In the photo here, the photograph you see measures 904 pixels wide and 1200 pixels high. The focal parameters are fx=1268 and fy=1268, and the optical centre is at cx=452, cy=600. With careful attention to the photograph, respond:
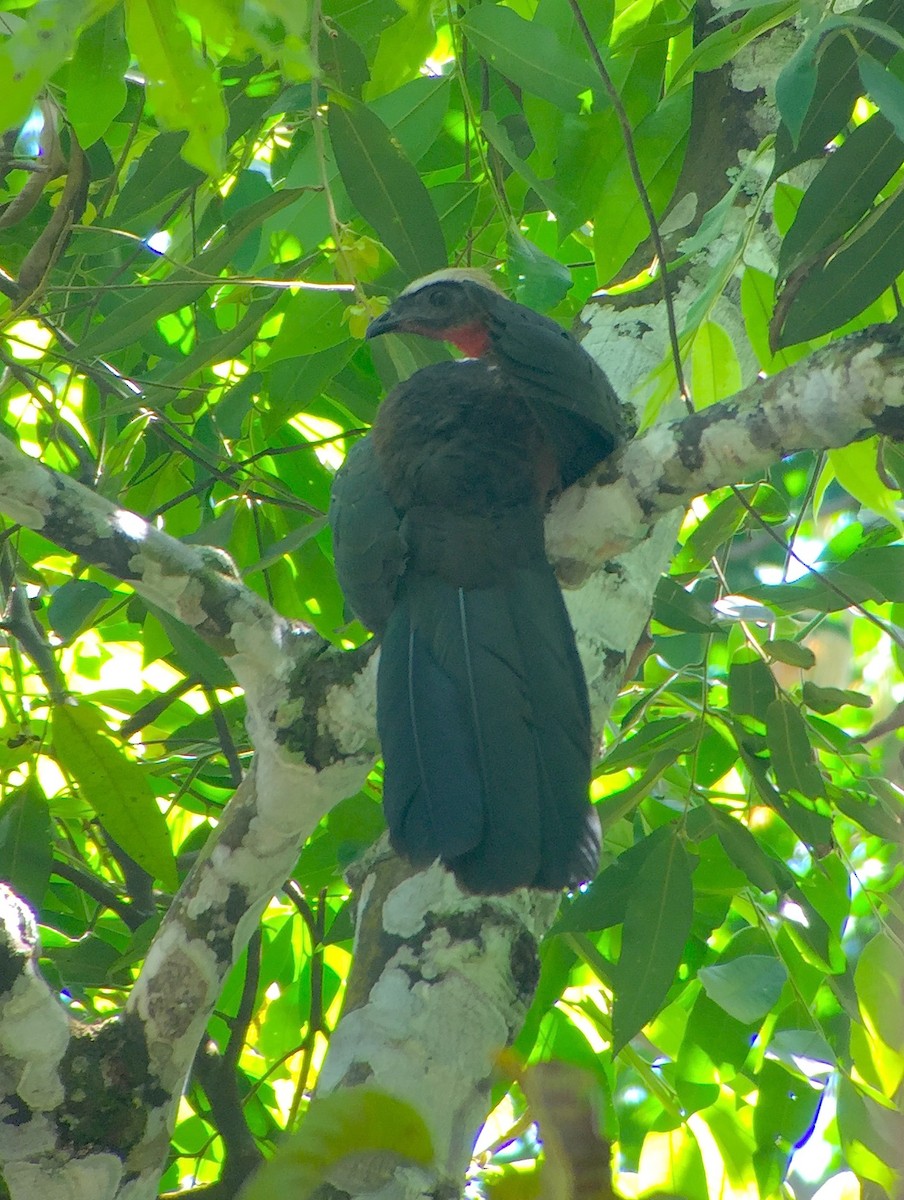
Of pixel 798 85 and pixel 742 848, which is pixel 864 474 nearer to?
pixel 742 848

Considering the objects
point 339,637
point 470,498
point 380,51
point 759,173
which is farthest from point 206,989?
point 759,173

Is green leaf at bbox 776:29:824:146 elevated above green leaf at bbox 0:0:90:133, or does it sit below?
above

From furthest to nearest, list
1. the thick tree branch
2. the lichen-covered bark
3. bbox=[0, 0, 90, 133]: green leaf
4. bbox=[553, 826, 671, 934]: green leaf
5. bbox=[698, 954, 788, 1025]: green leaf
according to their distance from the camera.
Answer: bbox=[553, 826, 671, 934]: green leaf < bbox=[698, 954, 788, 1025]: green leaf < the lichen-covered bark < the thick tree branch < bbox=[0, 0, 90, 133]: green leaf

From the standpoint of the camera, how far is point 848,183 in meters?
1.55

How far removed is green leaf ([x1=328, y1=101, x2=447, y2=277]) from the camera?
1.95 m

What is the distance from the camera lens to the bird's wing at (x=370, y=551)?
1902mm

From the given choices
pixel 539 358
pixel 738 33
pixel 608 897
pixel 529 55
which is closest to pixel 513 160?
pixel 529 55

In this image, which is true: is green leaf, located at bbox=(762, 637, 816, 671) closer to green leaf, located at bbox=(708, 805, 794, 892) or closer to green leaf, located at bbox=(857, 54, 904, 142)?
green leaf, located at bbox=(708, 805, 794, 892)

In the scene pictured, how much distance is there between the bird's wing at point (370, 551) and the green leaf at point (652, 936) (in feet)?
2.10

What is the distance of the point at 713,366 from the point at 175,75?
1.21 m

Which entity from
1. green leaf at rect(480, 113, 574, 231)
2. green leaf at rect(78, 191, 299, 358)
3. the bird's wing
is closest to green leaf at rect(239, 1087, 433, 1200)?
the bird's wing

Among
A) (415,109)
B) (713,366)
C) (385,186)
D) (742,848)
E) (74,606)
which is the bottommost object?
(742,848)

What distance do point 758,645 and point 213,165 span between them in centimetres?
166

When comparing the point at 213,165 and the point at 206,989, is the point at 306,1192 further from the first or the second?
the point at 206,989
